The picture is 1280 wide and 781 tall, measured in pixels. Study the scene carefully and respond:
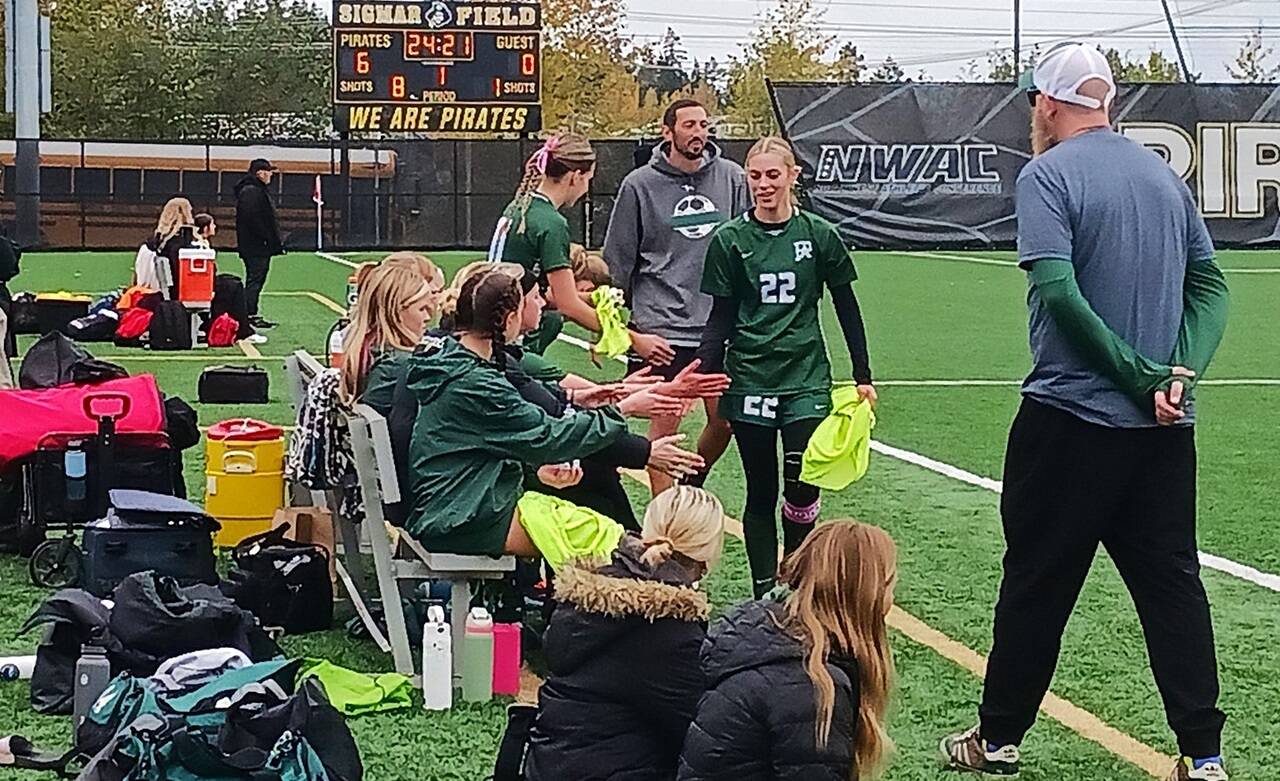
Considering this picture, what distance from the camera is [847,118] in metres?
33.4

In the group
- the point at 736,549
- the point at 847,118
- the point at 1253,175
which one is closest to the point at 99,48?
the point at 847,118

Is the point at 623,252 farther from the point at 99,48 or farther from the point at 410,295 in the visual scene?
the point at 99,48

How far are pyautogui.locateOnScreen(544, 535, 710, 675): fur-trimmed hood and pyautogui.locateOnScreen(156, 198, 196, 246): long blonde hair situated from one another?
14.0 metres

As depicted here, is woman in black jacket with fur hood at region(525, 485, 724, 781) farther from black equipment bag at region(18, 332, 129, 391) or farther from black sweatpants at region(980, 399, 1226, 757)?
black equipment bag at region(18, 332, 129, 391)

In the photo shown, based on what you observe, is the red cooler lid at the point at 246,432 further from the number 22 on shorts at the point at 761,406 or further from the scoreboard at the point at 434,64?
the scoreboard at the point at 434,64

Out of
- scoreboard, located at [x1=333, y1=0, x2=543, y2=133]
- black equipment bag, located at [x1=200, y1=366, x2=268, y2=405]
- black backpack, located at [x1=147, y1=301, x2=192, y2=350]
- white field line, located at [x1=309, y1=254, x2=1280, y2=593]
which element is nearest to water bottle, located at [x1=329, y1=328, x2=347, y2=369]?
white field line, located at [x1=309, y1=254, x2=1280, y2=593]

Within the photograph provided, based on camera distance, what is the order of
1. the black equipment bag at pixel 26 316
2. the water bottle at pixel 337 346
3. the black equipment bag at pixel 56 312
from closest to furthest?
the water bottle at pixel 337 346, the black equipment bag at pixel 26 316, the black equipment bag at pixel 56 312

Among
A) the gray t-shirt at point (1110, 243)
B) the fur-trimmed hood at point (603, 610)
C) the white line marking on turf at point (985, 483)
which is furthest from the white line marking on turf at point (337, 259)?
the fur-trimmed hood at point (603, 610)

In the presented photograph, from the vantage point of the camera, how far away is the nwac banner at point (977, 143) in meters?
33.0

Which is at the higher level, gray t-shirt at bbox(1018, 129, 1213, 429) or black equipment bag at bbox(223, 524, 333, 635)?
gray t-shirt at bbox(1018, 129, 1213, 429)

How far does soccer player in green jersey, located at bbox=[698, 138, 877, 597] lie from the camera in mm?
6941

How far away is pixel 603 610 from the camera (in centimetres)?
439

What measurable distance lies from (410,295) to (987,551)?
2981 millimetres

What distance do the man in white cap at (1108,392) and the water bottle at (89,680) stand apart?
257 cm
